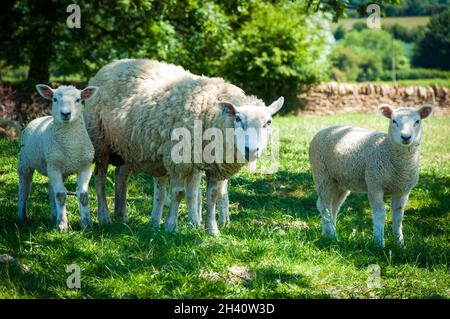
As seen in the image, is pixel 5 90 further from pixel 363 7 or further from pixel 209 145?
pixel 209 145

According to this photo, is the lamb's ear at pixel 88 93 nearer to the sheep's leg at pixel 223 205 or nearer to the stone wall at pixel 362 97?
the sheep's leg at pixel 223 205

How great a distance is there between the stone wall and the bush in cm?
112

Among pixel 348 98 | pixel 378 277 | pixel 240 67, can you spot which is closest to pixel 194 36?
pixel 240 67

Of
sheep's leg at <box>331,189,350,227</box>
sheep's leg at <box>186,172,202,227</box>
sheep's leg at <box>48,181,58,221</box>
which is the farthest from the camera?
sheep's leg at <box>331,189,350,227</box>

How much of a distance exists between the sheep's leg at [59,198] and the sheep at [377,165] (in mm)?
2767

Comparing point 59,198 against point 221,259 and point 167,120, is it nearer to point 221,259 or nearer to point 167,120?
point 167,120

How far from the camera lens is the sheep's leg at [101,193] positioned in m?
7.44

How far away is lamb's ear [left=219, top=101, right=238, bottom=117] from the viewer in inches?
248

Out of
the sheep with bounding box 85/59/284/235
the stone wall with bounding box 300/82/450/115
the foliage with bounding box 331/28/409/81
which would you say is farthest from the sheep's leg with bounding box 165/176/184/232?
the foliage with bounding box 331/28/409/81

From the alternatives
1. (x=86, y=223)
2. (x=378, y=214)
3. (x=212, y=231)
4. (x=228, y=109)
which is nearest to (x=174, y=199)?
(x=212, y=231)

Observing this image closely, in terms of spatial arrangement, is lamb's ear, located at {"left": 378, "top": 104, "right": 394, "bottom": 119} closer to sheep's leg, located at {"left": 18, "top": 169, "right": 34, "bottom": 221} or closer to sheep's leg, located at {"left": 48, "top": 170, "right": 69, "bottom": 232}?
sheep's leg, located at {"left": 48, "top": 170, "right": 69, "bottom": 232}

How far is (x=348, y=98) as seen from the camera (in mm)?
23734

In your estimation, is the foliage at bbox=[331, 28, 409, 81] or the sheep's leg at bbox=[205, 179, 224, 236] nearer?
the sheep's leg at bbox=[205, 179, 224, 236]

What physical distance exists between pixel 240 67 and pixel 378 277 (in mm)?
17132
